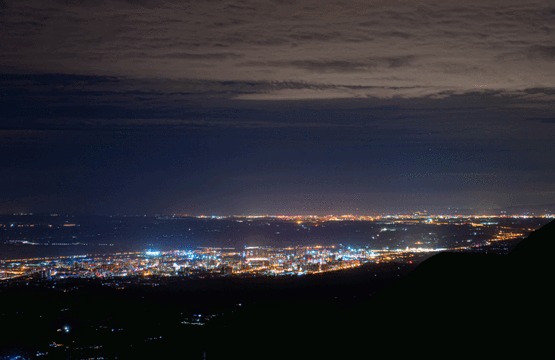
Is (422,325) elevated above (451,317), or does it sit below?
below

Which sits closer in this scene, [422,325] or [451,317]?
[451,317]

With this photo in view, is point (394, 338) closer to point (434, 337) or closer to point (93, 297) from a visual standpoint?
point (434, 337)

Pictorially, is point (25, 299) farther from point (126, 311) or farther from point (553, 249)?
point (553, 249)

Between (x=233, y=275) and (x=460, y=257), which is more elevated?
(x=460, y=257)

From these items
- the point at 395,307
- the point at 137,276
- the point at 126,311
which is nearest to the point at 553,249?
the point at 395,307

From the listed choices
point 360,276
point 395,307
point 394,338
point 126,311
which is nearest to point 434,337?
point 394,338

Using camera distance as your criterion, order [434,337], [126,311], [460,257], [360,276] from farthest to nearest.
→ [360,276] → [126,311] → [460,257] → [434,337]

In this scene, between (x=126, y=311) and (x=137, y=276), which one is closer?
(x=126, y=311)

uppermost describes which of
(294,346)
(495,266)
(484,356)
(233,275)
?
(495,266)

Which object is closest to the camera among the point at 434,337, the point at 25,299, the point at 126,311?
the point at 434,337
